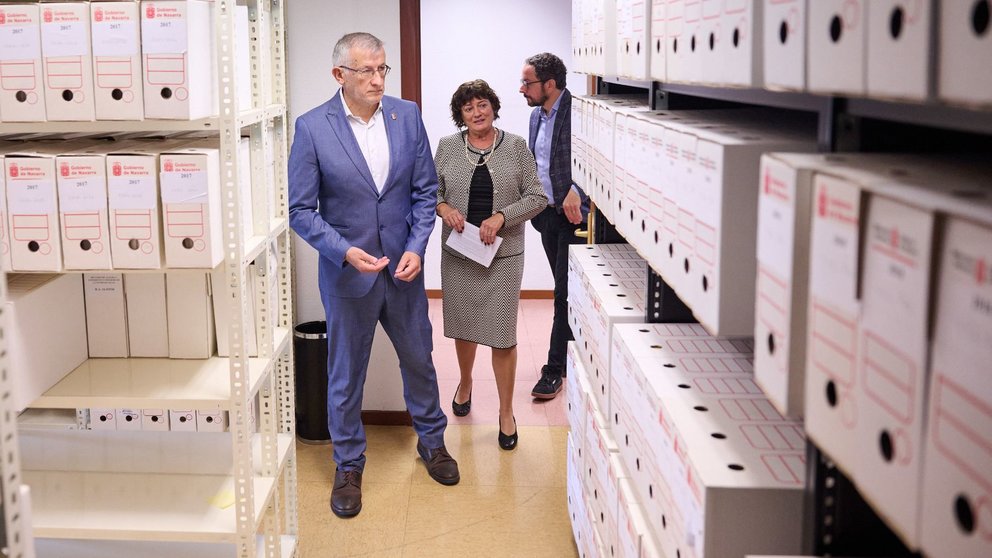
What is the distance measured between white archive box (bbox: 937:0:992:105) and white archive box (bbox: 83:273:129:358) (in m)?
2.40

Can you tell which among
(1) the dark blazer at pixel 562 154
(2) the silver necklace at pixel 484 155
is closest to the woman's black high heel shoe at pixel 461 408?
(1) the dark blazer at pixel 562 154

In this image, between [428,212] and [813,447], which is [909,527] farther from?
[428,212]

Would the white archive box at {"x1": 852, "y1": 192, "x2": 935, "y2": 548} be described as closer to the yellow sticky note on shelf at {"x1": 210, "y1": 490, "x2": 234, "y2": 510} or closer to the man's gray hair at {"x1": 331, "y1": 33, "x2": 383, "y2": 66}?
the yellow sticky note on shelf at {"x1": 210, "y1": 490, "x2": 234, "y2": 510}

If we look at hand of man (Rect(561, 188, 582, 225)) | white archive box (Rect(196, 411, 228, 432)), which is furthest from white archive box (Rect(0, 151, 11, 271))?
hand of man (Rect(561, 188, 582, 225))

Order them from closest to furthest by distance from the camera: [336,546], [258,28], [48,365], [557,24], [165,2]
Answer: [165,2], [48,365], [258,28], [336,546], [557,24]

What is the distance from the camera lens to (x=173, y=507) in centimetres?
259

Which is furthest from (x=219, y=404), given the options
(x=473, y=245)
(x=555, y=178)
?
(x=555, y=178)

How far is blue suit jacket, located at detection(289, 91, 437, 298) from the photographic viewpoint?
3596mm

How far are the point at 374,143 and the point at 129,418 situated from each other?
1360 millimetres

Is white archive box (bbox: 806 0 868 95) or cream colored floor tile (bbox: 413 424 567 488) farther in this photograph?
cream colored floor tile (bbox: 413 424 567 488)

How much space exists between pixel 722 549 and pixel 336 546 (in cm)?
234

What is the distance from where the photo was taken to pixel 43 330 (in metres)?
2.53

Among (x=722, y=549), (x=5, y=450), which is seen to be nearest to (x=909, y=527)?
(x=722, y=549)

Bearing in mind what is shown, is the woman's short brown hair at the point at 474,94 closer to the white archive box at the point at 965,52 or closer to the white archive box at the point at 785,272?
the white archive box at the point at 785,272
